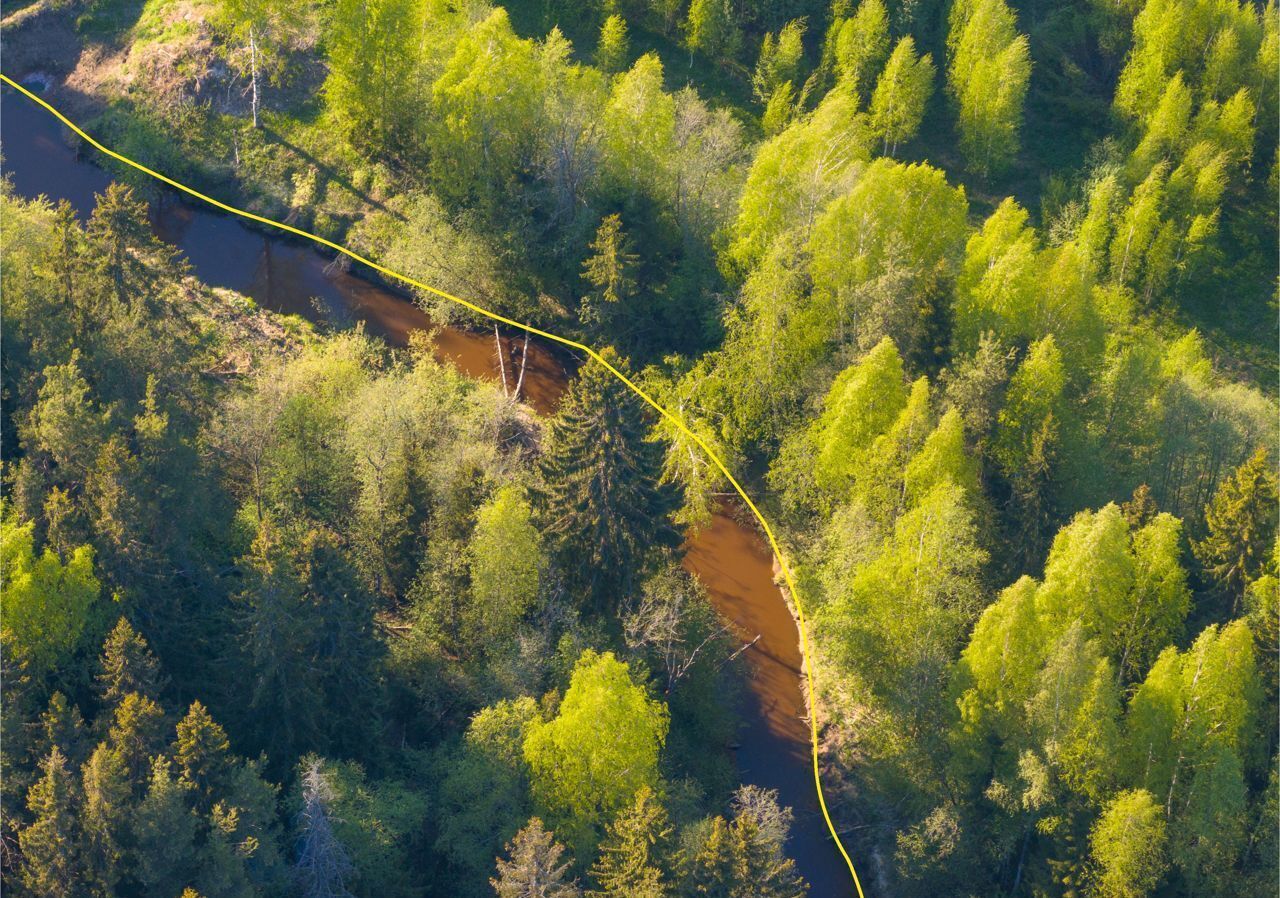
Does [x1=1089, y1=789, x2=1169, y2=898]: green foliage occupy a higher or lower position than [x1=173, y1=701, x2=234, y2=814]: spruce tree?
higher

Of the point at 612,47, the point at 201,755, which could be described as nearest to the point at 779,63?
the point at 612,47

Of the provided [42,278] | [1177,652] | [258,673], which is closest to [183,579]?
[258,673]

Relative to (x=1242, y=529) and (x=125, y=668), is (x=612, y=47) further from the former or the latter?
(x=125, y=668)

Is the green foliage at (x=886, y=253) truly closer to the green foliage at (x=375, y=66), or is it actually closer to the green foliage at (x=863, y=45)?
the green foliage at (x=863, y=45)

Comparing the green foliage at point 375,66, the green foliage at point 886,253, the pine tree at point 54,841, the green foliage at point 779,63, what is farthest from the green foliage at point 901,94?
the pine tree at point 54,841

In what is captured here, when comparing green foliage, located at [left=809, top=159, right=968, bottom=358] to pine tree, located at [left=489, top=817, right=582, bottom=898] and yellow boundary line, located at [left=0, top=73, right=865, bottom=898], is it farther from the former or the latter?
pine tree, located at [left=489, top=817, right=582, bottom=898]

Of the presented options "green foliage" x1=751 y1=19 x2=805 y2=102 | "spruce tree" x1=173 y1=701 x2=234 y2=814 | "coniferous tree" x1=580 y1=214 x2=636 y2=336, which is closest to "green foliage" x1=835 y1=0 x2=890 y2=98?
"green foliage" x1=751 y1=19 x2=805 y2=102
